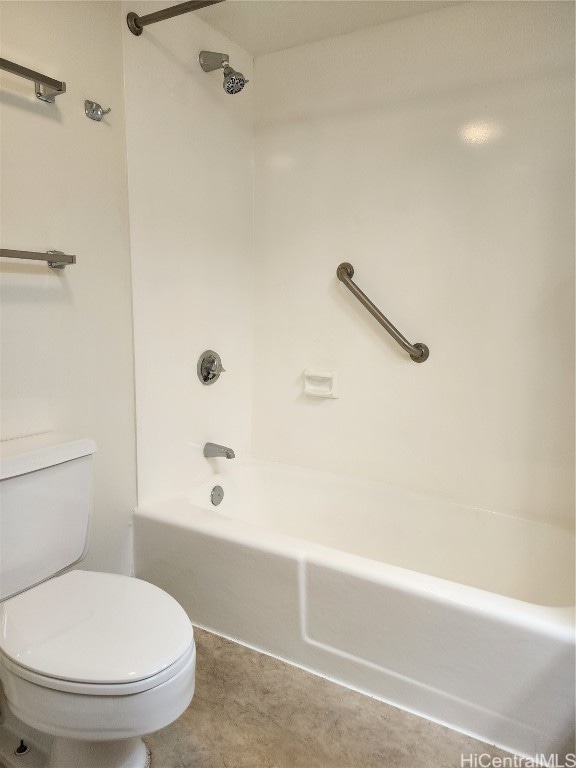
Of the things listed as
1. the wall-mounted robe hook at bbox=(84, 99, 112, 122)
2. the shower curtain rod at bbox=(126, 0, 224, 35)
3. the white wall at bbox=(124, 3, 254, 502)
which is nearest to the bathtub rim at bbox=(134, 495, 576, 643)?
the white wall at bbox=(124, 3, 254, 502)

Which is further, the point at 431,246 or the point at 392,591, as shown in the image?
the point at 431,246

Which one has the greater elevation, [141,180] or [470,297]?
[141,180]

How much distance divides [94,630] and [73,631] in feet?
0.15

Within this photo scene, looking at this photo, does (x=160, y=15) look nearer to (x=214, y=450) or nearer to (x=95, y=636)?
(x=214, y=450)

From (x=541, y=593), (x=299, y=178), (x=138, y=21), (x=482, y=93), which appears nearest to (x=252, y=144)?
(x=299, y=178)

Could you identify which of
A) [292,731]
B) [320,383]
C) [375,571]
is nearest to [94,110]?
[320,383]

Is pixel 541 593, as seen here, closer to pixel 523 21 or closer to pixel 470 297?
pixel 470 297

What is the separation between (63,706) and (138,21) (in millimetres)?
1918

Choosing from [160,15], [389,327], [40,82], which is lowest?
[389,327]

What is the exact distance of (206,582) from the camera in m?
1.81

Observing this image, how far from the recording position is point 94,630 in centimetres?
120

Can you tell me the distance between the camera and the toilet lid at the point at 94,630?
1.09 metres

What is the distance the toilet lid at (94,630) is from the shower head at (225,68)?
1.59 metres

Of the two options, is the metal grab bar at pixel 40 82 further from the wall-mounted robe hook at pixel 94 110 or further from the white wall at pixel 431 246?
the white wall at pixel 431 246
